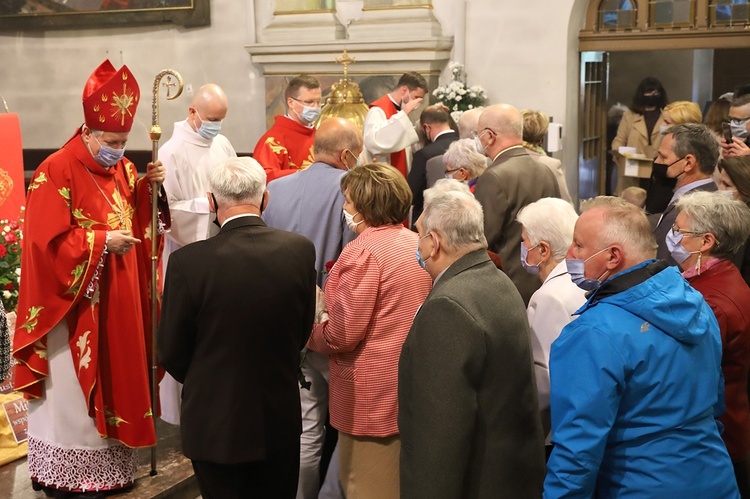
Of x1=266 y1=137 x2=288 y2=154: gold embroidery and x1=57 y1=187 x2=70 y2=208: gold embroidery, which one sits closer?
x1=57 y1=187 x2=70 y2=208: gold embroidery

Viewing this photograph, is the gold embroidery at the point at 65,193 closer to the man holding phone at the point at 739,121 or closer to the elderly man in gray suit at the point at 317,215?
the elderly man in gray suit at the point at 317,215

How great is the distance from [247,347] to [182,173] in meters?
2.25

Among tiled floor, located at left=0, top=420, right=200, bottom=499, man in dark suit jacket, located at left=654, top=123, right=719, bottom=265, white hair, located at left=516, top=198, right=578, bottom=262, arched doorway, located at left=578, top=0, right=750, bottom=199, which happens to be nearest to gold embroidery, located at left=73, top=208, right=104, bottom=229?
tiled floor, located at left=0, top=420, right=200, bottom=499

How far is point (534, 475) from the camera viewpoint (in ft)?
9.01

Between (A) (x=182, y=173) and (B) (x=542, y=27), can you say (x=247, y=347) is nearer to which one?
(A) (x=182, y=173)

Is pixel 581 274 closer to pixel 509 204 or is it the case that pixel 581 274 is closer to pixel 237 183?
pixel 237 183

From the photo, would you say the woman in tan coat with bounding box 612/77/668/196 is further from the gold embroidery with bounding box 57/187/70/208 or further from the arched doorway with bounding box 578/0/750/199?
the gold embroidery with bounding box 57/187/70/208

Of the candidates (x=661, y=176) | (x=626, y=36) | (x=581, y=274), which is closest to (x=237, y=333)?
(x=581, y=274)

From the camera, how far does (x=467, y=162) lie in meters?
5.23

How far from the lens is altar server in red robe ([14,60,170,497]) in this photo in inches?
148

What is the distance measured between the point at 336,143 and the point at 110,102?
1.03 meters

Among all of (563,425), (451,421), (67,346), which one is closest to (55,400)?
(67,346)

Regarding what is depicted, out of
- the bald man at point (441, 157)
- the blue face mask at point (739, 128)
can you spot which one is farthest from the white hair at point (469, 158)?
the blue face mask at point (739, 128)

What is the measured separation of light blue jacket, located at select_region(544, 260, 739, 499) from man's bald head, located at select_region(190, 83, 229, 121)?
10.3 feet
